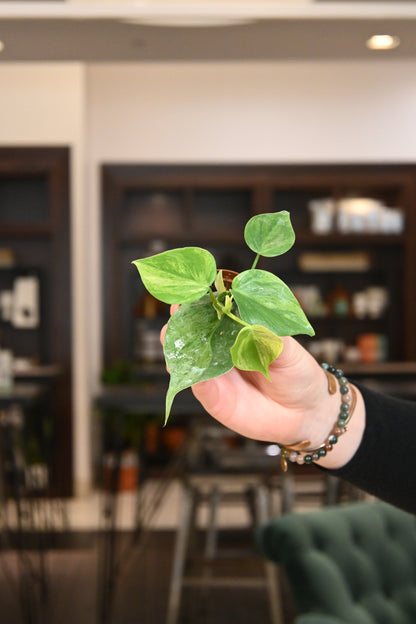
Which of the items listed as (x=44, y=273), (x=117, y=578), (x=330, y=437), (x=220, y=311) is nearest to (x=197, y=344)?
(x=220, y=311)

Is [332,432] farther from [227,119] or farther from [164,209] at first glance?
[164,209]


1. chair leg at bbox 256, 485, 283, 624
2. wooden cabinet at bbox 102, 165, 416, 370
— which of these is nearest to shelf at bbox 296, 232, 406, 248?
wooden cabinet at bbox 102, 165, 416, 370

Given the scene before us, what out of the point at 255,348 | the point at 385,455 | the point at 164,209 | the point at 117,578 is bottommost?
the point at 117,578

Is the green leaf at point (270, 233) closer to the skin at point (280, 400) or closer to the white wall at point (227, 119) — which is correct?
the skin at point (280, 400)

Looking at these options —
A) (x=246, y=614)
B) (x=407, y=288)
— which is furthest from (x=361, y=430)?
(x=407, y=288)

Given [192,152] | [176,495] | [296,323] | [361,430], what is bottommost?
[176,495]

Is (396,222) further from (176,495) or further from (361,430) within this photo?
(361,430)
